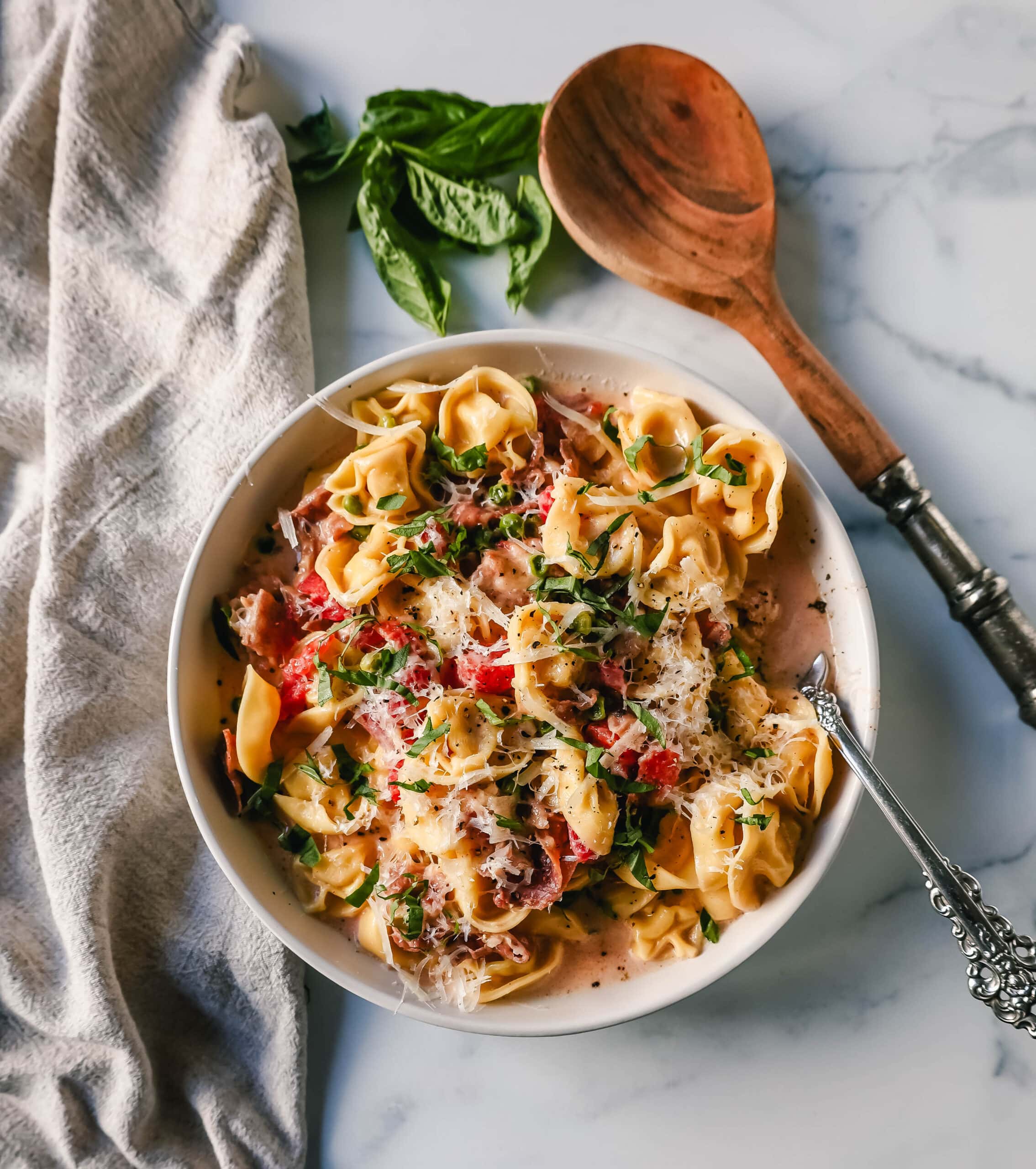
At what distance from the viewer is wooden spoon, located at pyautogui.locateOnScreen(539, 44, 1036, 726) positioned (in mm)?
3699

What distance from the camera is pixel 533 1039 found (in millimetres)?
3857

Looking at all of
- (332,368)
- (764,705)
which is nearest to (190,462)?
(332,368)

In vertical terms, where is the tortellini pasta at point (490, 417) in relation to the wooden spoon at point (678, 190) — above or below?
below

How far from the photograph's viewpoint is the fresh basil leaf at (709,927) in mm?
3393

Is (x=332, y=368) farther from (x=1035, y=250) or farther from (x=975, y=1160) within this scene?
(x=975, y=1160)

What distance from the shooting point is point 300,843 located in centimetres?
350

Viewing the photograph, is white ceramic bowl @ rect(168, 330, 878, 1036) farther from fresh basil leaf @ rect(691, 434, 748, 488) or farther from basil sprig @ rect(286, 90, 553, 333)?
basil sprig @ rect(286, 90, 553, 333)

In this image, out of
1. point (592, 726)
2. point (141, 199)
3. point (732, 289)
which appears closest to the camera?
point (592, 726)

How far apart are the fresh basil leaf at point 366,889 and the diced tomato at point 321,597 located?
90 centimetres

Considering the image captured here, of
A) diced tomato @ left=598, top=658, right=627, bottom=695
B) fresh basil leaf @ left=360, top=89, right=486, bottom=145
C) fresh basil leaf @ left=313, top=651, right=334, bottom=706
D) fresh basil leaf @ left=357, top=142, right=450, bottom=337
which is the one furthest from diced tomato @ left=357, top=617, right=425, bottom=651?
fresh basil leaf @ left=360, top=89, right=486, bottom=145

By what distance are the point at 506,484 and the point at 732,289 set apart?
1.23m

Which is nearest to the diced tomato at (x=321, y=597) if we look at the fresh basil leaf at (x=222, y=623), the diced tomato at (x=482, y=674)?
the fresh basil leaf at (x=222, y=623)

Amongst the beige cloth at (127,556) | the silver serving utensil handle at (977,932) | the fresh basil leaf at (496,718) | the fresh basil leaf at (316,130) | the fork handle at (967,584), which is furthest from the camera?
the fresh basil leaf at (316,130)

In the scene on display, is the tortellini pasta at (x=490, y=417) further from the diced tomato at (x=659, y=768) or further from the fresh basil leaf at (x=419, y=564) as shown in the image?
the diced tomato at (x=659, y=768)
